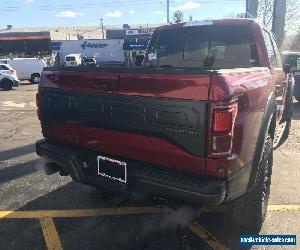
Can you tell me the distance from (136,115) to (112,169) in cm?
60

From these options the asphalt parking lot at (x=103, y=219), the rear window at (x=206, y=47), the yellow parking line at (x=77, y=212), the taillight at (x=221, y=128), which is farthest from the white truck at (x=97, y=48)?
the taillight at (x=221, y=128)

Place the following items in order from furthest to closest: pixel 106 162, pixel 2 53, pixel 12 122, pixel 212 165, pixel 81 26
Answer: pixel 81 26 → pixel 2 53 → pixel 12 122 → pixel 106 162 → pixel 212 165

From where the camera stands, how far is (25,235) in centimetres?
392

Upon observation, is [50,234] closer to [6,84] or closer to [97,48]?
[6,84]

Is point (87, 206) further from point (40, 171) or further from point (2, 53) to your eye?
point (2, 53)

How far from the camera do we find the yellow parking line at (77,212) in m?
4.36

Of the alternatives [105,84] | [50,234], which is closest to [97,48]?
[50,234]

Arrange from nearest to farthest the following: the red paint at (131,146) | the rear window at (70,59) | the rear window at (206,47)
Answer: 1. the red paint at (131,146)
2. the rear window at (206,47)
3. the rear window at (70,59)

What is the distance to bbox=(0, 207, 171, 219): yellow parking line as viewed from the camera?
4.36 meters

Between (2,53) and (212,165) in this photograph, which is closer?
(212,165)

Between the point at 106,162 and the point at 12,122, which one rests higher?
the point at 106,162

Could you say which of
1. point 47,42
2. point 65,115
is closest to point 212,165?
point 65,115

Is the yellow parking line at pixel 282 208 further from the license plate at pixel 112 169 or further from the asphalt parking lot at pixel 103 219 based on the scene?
the license plate at pixel 112 169

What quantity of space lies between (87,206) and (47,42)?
185ft
